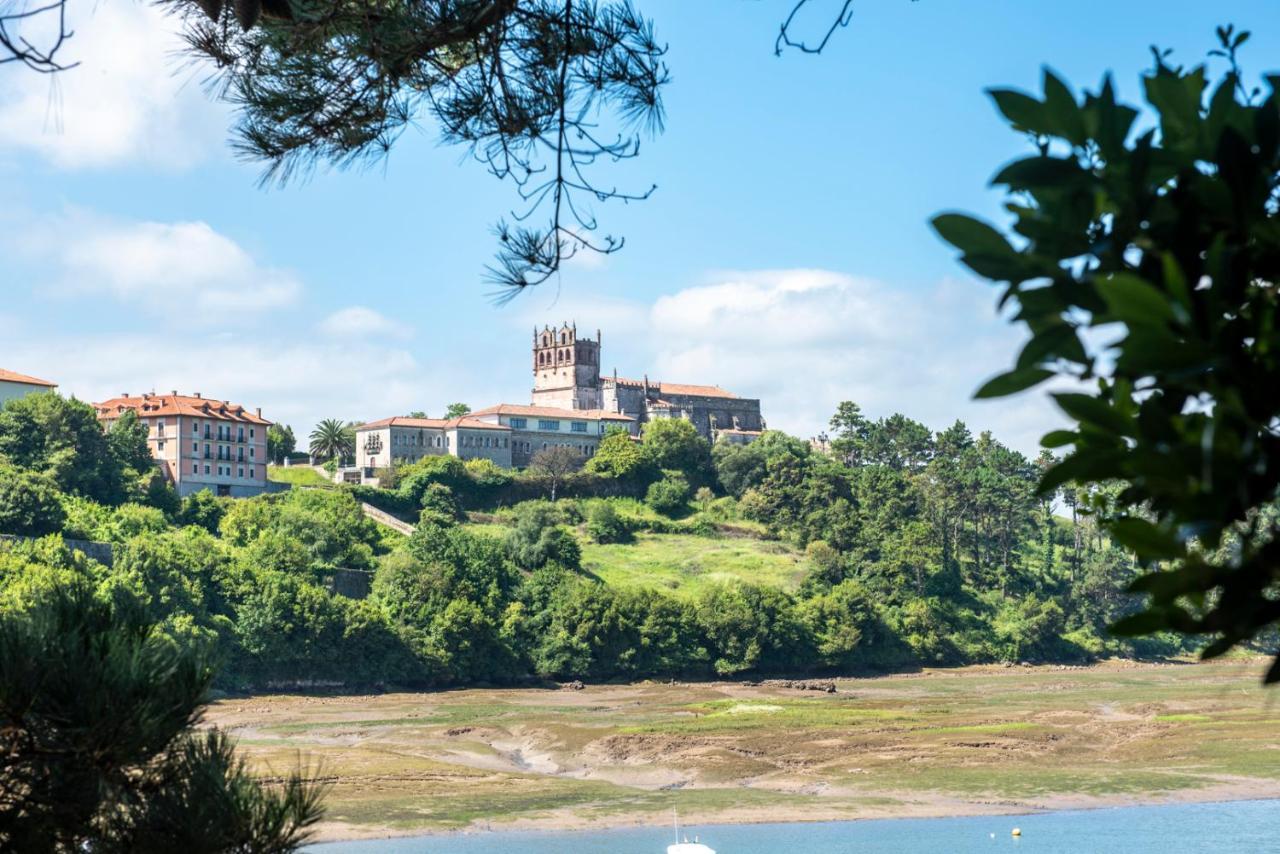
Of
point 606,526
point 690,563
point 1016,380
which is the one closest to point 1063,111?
point 1016,380

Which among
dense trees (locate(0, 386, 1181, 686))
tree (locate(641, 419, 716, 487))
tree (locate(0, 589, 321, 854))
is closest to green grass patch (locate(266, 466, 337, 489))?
dense trees (locate(0, 386, 1181, 686))

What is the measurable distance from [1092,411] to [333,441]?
105m

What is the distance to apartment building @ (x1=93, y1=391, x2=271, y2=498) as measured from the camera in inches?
3472

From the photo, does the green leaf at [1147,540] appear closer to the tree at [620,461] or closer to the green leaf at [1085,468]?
the green leaf at [1085,468]

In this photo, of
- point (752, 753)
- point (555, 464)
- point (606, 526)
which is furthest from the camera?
point (555, 464)

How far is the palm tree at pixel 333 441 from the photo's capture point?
10469 cm

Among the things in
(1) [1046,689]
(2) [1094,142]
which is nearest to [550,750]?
(1) [1046,689]

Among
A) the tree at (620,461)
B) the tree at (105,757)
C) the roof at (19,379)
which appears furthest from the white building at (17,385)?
the tree at (105,757)

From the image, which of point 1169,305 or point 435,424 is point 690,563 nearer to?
point 435,424

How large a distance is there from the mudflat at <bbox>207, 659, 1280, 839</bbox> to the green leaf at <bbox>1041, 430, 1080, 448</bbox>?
23.5m

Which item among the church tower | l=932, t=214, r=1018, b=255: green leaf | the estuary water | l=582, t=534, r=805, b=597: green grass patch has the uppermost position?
the church tower

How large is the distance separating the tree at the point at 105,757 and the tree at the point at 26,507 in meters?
64.3

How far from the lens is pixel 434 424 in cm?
10625

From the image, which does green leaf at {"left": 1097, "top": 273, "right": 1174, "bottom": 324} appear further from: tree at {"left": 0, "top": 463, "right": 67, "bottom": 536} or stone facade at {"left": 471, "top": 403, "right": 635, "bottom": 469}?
stone facade at {"left": 471, "top": 403, "right": 635, "bottom": 469}
